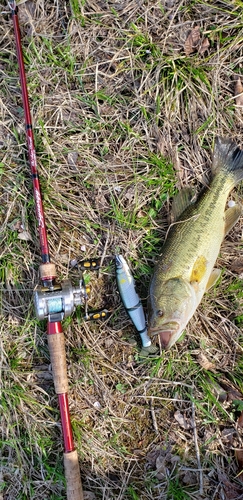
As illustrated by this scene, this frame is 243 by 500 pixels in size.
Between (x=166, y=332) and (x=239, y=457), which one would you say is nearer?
(x=166, y=332)

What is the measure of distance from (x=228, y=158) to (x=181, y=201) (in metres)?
0.54

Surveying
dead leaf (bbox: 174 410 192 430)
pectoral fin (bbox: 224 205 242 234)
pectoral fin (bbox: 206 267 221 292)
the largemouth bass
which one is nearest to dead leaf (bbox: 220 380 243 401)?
dead leaf (bbox: 174 410 192 430)

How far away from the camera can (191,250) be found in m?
3.37

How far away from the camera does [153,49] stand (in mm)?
3717

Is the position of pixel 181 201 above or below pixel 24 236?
above

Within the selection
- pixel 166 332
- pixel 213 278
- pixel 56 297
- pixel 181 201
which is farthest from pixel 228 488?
pixel 181 201

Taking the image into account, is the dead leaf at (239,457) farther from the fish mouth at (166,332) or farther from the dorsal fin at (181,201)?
the dorsal fin at (181,201)

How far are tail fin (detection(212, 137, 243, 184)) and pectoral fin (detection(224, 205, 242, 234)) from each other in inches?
8.9

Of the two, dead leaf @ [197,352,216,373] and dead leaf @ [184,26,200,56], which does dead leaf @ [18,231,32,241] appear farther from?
dead leaf @ [184,26,200,56]

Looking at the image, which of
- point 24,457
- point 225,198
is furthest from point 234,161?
point 24,457

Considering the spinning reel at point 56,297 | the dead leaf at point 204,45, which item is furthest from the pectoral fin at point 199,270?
the dead leaf at point 204,45

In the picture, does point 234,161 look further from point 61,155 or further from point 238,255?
point 61,155

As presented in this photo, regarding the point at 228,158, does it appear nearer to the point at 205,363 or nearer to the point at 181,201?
the point at 181,201

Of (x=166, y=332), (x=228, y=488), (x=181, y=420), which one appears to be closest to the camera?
(x=166, y=332)
